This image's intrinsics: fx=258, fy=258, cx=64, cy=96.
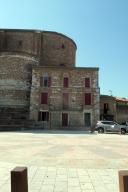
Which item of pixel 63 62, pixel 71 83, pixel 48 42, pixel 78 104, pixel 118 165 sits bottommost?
pixel 118 165

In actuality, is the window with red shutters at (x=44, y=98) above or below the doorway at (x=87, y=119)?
above

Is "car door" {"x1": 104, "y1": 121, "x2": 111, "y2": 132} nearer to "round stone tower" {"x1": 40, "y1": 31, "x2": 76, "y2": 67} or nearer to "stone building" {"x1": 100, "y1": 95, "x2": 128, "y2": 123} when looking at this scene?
"stone building" {"x1": 100, "y1": 95, "x2": 128, "y2": 123}

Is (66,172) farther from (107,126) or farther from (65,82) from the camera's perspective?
(65,82)

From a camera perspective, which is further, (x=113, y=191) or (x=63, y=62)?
(x=63, y=62)

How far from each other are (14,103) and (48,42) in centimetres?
1386

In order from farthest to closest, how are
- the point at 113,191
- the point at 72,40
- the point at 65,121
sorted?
the point at 72,40 → the point at 65,121 → the point at 113,191

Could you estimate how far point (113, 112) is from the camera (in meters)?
46.5

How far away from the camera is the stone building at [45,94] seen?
38.6 meters

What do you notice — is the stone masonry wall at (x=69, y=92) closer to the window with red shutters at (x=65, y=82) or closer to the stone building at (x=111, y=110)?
the window with red shutters at (x=65, y=82)

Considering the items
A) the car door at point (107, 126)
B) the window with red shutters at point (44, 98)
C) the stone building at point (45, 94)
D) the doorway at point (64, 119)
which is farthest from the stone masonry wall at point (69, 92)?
the car door at point (107, 126)

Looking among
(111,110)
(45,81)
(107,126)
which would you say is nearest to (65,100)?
(45,81)

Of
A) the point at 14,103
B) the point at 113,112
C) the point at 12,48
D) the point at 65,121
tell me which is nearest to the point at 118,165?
the point at 65,121

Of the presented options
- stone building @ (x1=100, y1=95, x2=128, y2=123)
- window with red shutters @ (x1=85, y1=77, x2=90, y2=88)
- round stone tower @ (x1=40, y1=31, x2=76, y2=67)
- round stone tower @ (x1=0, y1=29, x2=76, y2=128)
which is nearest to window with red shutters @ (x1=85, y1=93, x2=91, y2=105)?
window with red shutters @ (x1=85, y1=77, x2=90, y2=88)

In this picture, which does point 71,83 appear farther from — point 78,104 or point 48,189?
point 48,189
